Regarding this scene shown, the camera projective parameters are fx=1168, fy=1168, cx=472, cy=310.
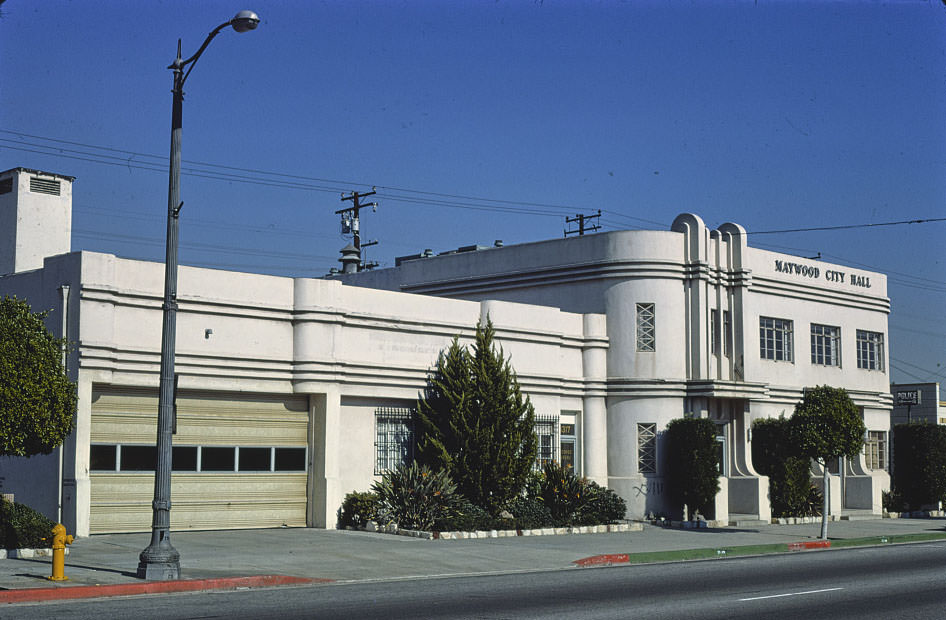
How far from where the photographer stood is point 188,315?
26078 mm

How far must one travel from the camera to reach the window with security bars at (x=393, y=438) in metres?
29.2

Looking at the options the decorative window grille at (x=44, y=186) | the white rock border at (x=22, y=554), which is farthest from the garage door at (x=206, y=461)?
the decorative window grille at (x=44, y=186)

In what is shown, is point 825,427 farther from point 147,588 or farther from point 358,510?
point 147,588

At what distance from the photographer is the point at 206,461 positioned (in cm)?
2633

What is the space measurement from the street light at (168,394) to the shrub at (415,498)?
963 centimetres

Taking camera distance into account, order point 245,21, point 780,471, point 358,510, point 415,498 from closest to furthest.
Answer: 1. point 245,21
2. point 415,498
3. point 358,510
4. point 780,471

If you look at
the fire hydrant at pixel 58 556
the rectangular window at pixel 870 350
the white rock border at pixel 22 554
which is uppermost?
the rectangular window at pixel 870 350

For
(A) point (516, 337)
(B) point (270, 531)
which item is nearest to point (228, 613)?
(B) point (270, 531)

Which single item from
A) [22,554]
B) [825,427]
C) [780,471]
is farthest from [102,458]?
[780,471]

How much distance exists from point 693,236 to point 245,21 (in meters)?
21.6

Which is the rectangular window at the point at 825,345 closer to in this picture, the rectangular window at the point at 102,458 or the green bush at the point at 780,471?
the green bush at the point at 780,471

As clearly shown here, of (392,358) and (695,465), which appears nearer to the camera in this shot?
(392,358)

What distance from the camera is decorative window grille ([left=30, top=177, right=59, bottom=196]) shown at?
90.2 feet

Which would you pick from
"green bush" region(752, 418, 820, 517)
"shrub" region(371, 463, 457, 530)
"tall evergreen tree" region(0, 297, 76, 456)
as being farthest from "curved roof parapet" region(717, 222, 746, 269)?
"tall evergreen tree" region(0, 297, 76, 456)
